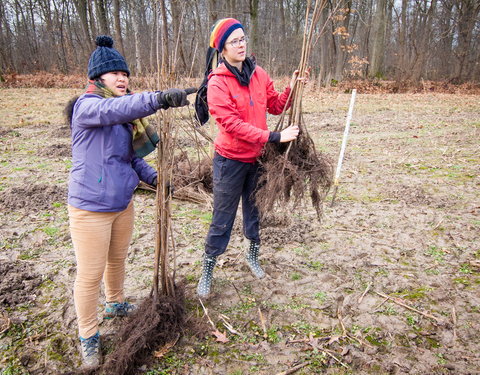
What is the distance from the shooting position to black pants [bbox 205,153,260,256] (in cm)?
238

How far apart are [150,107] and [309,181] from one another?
134cm

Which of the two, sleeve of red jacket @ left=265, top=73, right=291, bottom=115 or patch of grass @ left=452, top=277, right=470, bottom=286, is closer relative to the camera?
sleeve of red jacket @ left=265, top=73, right=291, bottom=115

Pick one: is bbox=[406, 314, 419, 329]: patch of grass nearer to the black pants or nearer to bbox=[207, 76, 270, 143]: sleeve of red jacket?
the black pants

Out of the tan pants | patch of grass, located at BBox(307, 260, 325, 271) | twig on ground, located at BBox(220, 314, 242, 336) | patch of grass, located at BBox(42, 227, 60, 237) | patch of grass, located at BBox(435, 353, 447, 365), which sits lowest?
patch of grass, located at BBox(435, 353, 447, 365)

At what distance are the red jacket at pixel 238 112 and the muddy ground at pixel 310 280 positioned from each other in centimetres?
71

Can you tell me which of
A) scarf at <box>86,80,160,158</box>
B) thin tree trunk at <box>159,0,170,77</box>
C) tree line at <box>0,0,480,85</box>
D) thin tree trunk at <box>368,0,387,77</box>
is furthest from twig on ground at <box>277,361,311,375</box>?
thin tree trunk at <box>368,0,387,77</box>

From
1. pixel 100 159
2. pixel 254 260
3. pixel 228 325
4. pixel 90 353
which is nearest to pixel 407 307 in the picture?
pixel 254 260

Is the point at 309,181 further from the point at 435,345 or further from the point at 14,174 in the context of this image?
the point at 14,174

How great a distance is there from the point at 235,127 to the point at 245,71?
1.37 feet

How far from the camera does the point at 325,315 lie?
2424 mm

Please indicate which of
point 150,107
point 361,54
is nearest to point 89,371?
point 150,107

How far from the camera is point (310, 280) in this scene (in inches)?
111

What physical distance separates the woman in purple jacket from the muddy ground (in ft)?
1.76

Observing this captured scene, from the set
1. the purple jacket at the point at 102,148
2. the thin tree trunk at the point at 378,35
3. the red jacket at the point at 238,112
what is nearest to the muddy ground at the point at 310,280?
the red jacket at the point at 238,112
